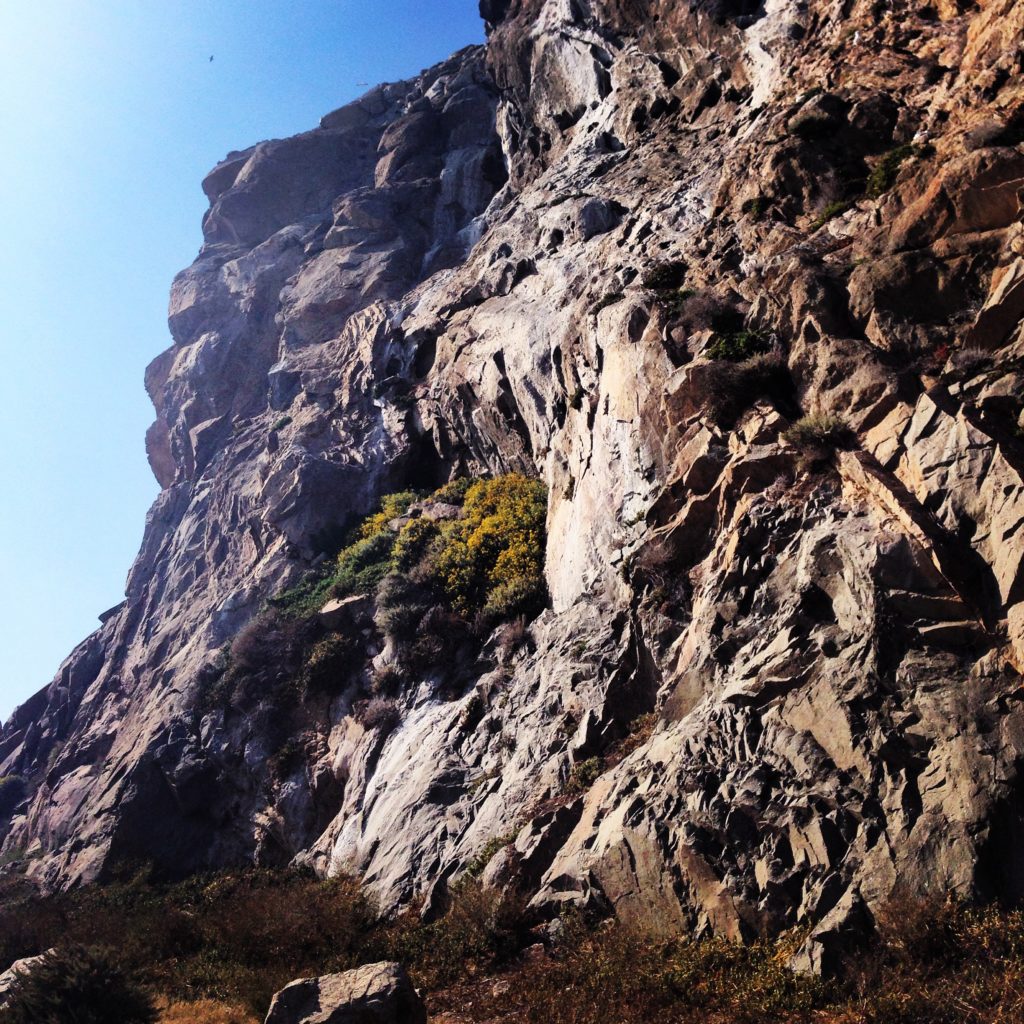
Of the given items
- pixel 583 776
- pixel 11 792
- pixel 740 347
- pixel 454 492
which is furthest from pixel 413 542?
pixel 11 792

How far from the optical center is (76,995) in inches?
420

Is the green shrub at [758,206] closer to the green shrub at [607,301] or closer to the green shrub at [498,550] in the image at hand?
the green shrub at [607,301]

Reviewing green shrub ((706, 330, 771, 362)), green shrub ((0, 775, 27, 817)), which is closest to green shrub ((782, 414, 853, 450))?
green shrub ((706, 330, 771, 362))

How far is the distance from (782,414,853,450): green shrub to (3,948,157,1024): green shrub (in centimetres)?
1402

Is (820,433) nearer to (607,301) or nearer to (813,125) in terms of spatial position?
(607,301)

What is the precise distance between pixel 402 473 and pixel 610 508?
55.8 feet

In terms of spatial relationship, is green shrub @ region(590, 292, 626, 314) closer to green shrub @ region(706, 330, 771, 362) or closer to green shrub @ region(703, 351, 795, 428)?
green shrub @ region(706, 330, 771, 362)

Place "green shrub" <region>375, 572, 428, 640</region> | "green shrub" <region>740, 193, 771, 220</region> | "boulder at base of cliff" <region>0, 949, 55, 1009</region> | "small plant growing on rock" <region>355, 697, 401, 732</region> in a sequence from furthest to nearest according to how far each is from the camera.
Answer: "green shrub" <region>375, 572, 428, 640</region>, "small plant growing on rock" <region>355, 697, 401, 732</region>, "green shrub" <region>740, 193, 771, 220</region>, "boulder at base of cliff" <region>0, 949, 55, 1009</region>

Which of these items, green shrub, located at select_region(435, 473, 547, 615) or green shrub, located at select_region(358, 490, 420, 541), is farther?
green shrub, located at select_region(358, 490, 420, 541)

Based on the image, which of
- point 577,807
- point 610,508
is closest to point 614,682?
point 577,807

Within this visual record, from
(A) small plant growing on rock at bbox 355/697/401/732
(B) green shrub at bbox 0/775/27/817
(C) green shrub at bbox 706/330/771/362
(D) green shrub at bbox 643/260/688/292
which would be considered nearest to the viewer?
(C) green shrub at bbox 706/330/771/362

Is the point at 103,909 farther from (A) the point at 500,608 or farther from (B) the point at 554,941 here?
(B) the point at 554,941

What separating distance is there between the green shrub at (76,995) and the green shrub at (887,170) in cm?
2074

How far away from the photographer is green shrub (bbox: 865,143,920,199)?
53.8 ft
